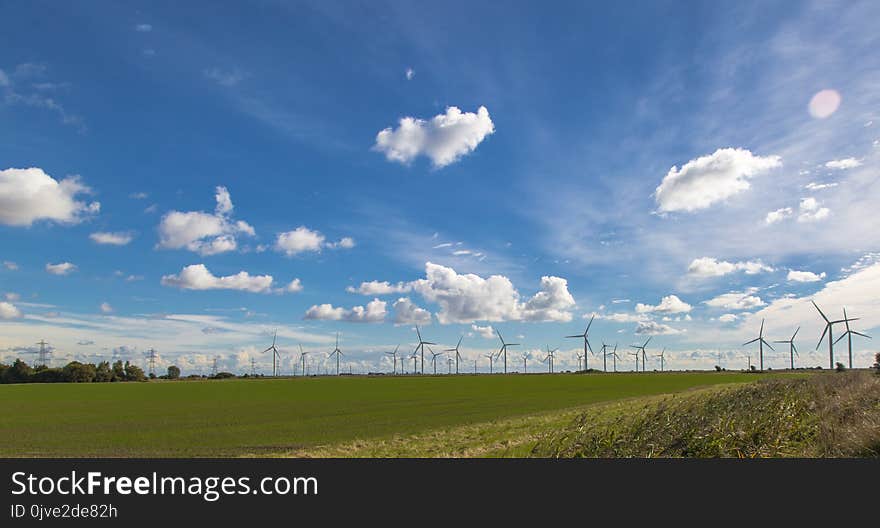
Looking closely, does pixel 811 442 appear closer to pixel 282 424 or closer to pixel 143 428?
pixel 282 424

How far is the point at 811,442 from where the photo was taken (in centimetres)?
2130

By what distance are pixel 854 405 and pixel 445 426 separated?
26.9 meters

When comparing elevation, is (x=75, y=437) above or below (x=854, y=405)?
below

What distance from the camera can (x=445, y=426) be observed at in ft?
143

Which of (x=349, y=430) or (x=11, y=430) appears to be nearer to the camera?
(x=349, y=430)
